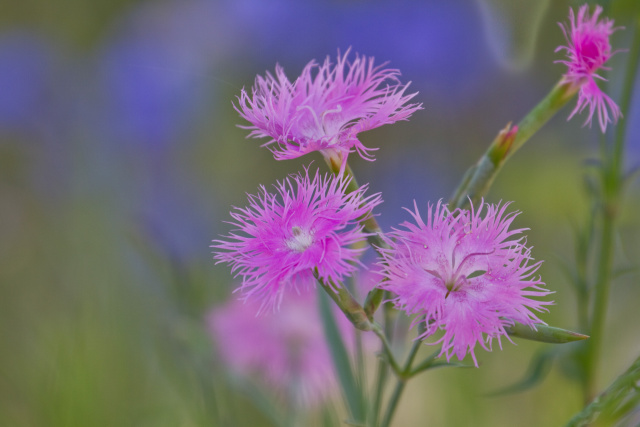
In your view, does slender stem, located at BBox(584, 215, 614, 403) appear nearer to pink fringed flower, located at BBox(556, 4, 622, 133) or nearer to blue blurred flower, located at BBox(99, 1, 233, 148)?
pink fringed flower, located at BBox(556, 4, 622, 133)

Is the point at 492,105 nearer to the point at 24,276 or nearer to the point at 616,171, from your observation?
the point at 616,171

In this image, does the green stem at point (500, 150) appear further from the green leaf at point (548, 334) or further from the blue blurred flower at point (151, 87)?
the blue blurred flower at point (151, 87)

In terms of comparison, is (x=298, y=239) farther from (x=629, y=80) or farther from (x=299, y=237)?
(x=629, y=80)

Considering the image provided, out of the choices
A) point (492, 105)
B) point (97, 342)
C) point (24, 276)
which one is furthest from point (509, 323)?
point (24, 276)

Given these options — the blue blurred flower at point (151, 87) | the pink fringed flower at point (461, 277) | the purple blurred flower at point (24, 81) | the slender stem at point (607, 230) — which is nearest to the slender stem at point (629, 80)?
the slender stem at point (607, 230)

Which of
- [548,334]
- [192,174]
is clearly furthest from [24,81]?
[548,334]

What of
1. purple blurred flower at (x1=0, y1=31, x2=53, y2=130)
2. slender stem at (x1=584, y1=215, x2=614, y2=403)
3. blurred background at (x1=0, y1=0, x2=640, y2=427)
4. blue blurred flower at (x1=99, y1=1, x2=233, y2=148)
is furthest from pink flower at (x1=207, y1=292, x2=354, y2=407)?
purple blurred flower at (x1=0, y1=31, x2=53, y2=130)
